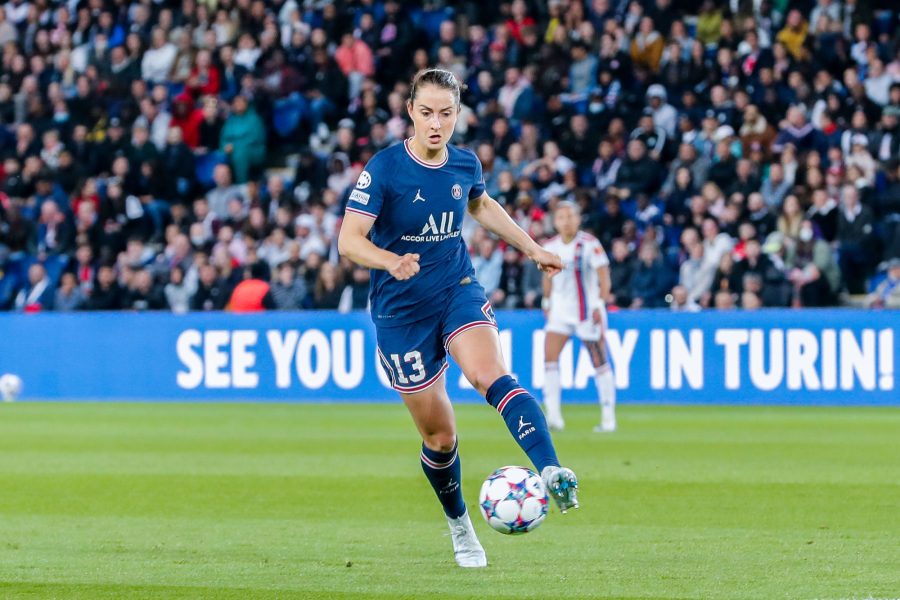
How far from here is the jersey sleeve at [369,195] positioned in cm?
698

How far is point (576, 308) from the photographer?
1560 cm

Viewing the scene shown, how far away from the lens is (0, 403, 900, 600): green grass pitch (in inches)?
259

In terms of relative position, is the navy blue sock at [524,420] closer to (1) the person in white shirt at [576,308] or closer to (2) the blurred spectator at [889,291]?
(1) the person in white shirt at [576,308]

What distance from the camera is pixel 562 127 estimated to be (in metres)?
22.9

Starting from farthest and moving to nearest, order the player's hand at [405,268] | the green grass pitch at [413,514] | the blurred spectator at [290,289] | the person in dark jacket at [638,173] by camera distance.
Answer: the blurred spectator at [290,289]
the person in dark jacket at [638,173]
the green grass pitch at [413,514]
the player's hand at [405,268]

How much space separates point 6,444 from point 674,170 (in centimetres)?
1024

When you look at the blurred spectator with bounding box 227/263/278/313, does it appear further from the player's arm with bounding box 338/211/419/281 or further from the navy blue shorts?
the player's arm with bounding box 338/211/419/281

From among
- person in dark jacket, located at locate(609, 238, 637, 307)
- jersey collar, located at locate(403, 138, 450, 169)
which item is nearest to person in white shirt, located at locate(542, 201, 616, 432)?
person in dark jacket, located at locate(609, 238, 637, 307)

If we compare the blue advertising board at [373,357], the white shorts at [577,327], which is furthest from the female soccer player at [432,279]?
the blue advertising board at [373,357]

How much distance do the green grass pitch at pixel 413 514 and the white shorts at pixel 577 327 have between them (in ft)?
3.27

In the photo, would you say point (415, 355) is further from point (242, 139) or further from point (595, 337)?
point (242, 139)

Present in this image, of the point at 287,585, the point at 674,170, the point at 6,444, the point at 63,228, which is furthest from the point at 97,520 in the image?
the point at 63,228

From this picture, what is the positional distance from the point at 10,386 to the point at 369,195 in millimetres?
16165

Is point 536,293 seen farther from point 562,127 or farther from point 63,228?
point 63,228
